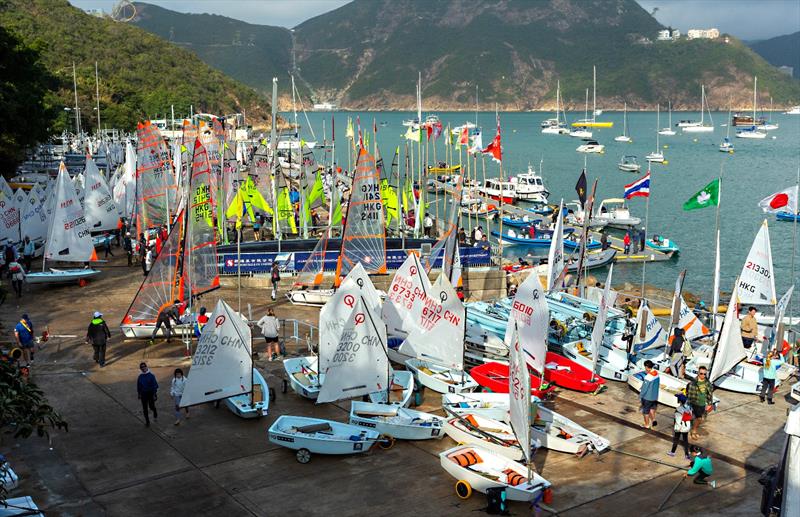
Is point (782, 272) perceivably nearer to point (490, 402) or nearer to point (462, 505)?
point (490, 402)

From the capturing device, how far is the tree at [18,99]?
39250mm

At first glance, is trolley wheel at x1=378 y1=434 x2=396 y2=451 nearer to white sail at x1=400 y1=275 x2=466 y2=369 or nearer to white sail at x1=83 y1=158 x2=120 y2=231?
white sail at x1=400 y1=275 x2=466 y2=369

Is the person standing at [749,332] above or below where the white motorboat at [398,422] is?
above

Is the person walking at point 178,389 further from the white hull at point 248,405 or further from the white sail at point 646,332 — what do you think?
the white sail at point 646,332

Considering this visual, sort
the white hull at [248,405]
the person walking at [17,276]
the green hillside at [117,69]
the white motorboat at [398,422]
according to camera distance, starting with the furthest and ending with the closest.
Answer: the green hillside at [117,69], the person walking at [17,276], the white hull at [248,405], the white motorboat at [398,422]

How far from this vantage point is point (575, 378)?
61.7 feet

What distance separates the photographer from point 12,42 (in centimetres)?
4116

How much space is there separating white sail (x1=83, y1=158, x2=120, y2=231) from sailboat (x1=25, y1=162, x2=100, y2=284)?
6.21 meters

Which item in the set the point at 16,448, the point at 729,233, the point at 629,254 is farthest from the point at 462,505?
the point at 729,233

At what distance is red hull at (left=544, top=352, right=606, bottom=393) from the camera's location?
60.9 feet

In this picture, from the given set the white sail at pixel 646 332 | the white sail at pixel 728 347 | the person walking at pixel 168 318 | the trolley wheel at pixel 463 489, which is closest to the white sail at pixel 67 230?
the person walking at pixel 168 318

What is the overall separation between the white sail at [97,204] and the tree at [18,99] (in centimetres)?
646

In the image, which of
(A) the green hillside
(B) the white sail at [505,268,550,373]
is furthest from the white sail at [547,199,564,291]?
(A) the green hillside

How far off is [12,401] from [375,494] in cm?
614
